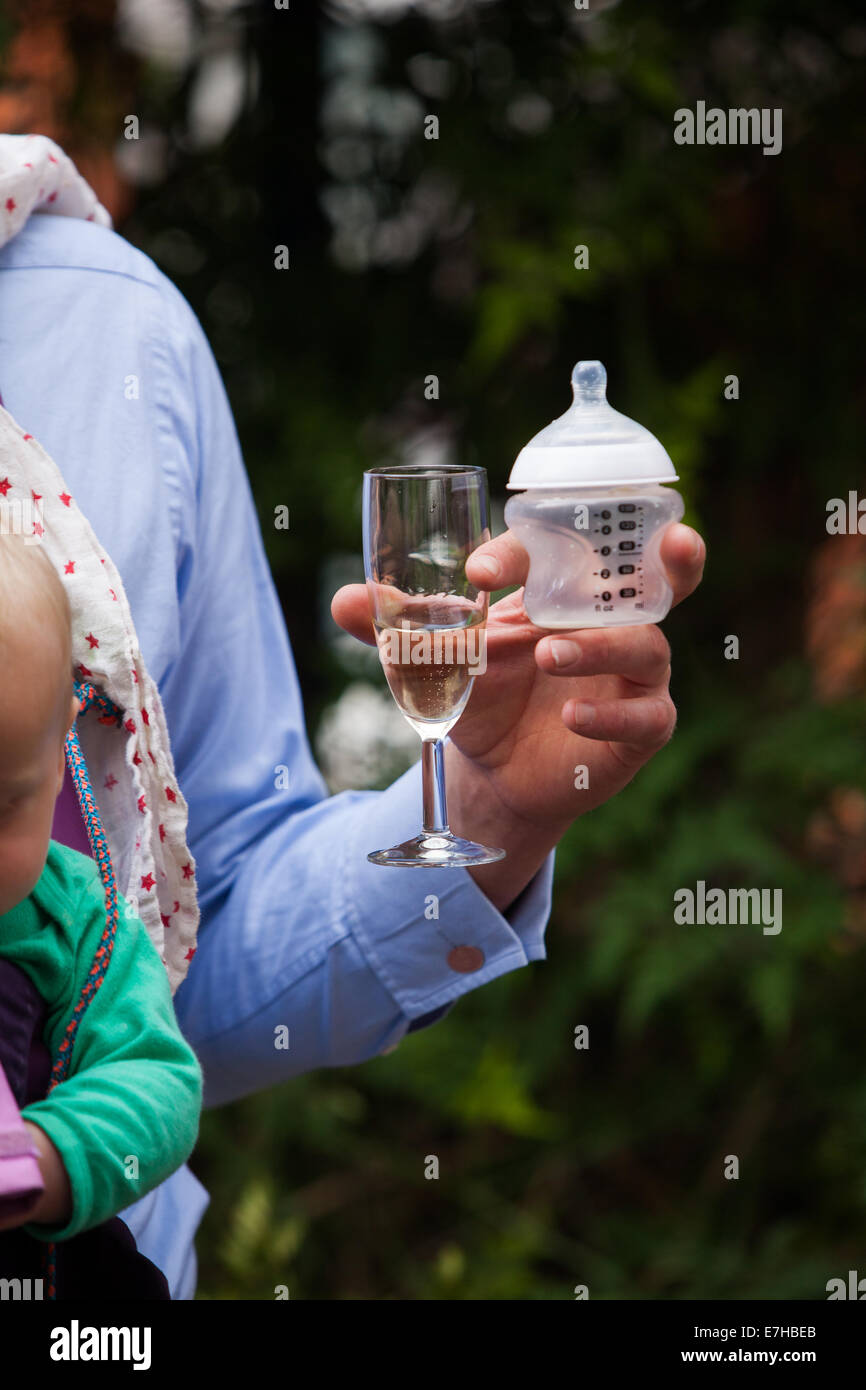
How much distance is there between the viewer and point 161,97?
2.86 metres

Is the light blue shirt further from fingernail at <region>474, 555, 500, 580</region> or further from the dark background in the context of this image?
the dark background

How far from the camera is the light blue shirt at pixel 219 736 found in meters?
1.18

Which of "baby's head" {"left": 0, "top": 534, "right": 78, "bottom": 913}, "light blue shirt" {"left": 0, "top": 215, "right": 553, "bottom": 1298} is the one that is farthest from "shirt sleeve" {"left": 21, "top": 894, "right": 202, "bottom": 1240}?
"light blue shirt" {"left": 0, "top": 215, "right": 553, "bottom": 1298}

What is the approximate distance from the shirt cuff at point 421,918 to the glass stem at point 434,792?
15 cm

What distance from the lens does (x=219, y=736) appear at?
1.30 metres

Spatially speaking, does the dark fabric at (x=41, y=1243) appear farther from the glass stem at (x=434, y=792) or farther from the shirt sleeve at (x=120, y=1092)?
the glass stem at (x=434, y=792)

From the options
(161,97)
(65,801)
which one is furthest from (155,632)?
(161,97)

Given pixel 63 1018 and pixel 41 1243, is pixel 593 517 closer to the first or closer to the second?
pixel 63 1018

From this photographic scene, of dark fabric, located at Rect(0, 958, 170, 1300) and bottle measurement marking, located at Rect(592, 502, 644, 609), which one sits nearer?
dark fabric, located at Rect(0, 958, 170, 1300)

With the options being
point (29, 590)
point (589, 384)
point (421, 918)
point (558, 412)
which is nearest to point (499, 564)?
point (589, 384)

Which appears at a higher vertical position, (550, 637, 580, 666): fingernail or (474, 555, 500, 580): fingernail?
(474, 555, 500, 580): fingernail

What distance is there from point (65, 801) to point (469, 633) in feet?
0.98

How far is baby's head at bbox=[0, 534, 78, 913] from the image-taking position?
0.76 metres

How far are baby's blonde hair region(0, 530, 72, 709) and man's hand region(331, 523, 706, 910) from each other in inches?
9.2
